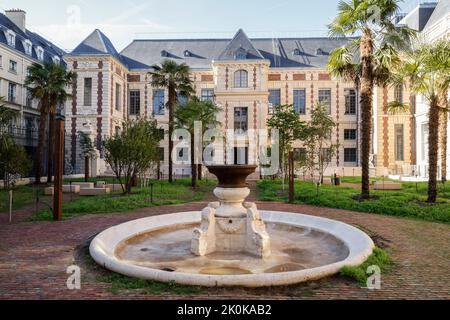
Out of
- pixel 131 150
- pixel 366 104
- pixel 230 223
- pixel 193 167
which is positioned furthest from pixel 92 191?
pixel 366 104

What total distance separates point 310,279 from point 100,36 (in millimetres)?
37522

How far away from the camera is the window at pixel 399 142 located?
35094 mm

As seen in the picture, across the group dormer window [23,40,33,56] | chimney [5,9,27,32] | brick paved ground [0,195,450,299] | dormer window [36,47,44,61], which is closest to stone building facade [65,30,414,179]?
dormer window [23,40,33,56]

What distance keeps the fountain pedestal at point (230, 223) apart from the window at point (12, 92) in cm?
3311

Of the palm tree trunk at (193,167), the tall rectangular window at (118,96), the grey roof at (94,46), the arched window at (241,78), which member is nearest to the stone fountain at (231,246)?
the palm tree trunk at (193,167)

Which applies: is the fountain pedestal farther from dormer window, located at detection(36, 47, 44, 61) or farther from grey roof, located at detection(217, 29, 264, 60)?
dormer window, located at detection(36, 47, 44, 61)

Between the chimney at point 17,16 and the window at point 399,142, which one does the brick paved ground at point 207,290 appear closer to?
the window at point 399,142

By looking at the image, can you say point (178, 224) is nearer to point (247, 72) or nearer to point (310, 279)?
point (310, 279)

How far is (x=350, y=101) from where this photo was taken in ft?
129

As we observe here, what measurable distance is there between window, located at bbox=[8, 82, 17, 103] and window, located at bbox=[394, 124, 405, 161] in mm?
38683

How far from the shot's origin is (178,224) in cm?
1005

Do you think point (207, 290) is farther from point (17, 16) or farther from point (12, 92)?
point (17, 16)

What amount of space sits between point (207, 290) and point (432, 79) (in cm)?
1391
